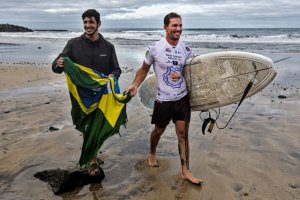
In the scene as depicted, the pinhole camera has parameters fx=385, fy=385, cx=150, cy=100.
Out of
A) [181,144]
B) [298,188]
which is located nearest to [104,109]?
[181,144]

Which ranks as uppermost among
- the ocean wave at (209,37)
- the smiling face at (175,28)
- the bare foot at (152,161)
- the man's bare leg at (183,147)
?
the smiling face at (175,28)

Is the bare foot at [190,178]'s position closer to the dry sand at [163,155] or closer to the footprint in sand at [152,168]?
the dry sand at [163,155]

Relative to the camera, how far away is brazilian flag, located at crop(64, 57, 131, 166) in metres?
4.43

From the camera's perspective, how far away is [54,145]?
5801mm

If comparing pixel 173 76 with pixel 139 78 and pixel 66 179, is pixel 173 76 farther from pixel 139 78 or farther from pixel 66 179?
pixel 66 179

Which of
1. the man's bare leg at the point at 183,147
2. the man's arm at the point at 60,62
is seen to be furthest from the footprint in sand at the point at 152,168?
the man's arm at the point at 60,62

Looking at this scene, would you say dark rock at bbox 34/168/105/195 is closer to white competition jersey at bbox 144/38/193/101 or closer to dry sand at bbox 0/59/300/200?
dry sand at bbox 0/59/300/200

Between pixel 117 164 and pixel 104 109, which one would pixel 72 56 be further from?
pixel 117 164

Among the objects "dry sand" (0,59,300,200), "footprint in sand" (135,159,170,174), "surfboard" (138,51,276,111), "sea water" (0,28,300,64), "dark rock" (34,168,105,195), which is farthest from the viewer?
"sea water" (0,28,300,64)

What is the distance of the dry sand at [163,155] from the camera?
4.32 m

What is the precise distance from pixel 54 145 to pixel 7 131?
118cm

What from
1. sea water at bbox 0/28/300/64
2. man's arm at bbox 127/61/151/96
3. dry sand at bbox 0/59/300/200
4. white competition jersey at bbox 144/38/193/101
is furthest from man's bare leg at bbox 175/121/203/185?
sea water at bbox 0/28/300/64

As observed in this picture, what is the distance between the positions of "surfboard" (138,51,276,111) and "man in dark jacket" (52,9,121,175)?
100cm

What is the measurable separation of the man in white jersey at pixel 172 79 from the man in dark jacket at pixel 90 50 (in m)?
0.48
